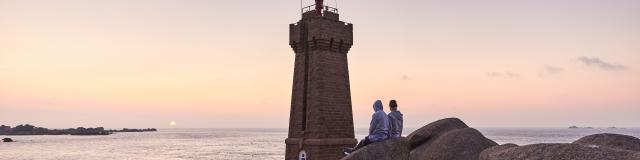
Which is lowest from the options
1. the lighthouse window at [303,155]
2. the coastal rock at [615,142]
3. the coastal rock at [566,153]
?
the lighthouse window at [303,155]

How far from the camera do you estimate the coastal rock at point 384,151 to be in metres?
11.6

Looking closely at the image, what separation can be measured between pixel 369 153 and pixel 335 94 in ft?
61.3

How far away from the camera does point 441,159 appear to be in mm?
14828

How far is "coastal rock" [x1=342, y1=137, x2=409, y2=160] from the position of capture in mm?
11606

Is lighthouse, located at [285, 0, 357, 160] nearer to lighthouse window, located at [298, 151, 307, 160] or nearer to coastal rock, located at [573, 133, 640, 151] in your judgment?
lighthouse window, located at [298, 151, 307, 160]

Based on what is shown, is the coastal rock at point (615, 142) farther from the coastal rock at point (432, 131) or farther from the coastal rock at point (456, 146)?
the coastal rock at point (432, 131)

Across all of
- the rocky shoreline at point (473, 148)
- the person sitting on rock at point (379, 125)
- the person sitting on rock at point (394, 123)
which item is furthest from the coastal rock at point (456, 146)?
A: the person sitting on rock at point (379, 125)

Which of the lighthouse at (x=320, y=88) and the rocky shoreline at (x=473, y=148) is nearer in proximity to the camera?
the rocky shoreline at (x=473, y=148)

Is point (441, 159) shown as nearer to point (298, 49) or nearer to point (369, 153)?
point (369, 153)

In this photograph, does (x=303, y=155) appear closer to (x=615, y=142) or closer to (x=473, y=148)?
(x=473, y=148)

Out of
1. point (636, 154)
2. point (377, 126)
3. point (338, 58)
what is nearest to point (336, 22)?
point (338, 58)

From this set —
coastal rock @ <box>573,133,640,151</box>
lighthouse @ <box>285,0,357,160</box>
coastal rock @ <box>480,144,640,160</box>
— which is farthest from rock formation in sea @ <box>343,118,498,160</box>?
lighthouse @ <box>285,0,357,160</box>

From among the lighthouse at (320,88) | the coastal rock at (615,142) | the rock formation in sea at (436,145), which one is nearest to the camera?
the coastal rock at (615,142)

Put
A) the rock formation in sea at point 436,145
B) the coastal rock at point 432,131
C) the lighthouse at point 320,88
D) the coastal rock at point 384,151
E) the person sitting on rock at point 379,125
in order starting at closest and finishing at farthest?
the coastal rock at point 384,151
the rock formation in sea at point 436,145
the person sitting on rock at point 379,125
the coastal rock at point 432,131
the lighthouse at point 320,88
